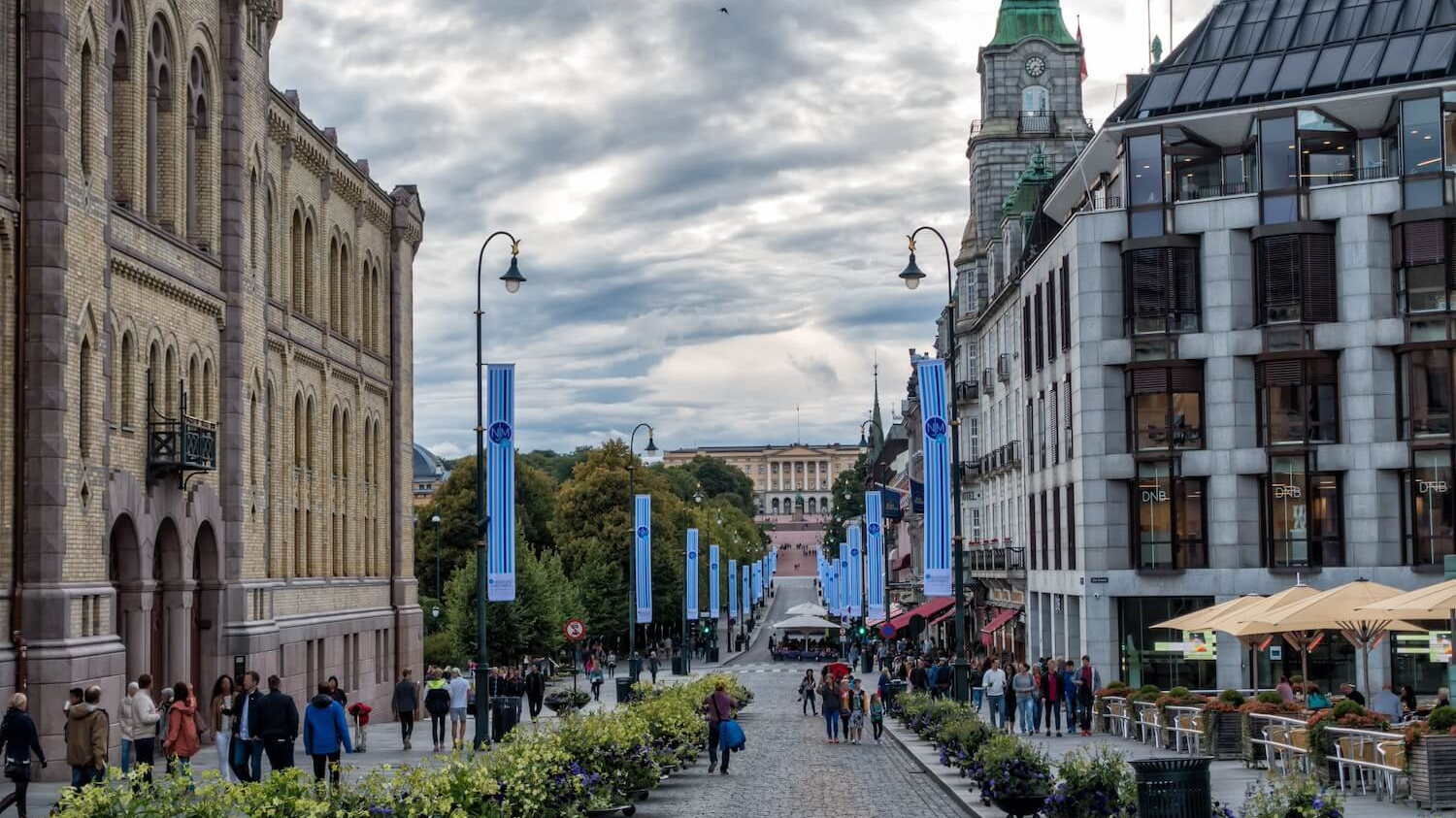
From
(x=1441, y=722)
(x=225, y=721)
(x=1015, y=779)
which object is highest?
(x=1441, y=722)

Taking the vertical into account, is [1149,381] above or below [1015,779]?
above

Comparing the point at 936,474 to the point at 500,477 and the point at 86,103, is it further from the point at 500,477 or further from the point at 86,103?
the point at 86,103

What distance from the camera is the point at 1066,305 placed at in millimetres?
52500

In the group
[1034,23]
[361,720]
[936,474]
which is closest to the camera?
[361,720]

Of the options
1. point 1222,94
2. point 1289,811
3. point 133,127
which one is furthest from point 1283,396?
point 1289,811

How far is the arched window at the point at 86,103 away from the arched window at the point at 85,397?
2.76 meters

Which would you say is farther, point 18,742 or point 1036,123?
point 1036,123

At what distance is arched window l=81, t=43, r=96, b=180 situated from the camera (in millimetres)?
29000

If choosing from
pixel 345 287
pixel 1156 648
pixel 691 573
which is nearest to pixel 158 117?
pixel 345 287

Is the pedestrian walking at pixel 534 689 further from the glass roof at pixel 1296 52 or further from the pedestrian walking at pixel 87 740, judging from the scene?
the pedestrian walking at pixel 87 740

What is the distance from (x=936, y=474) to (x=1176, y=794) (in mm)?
29057

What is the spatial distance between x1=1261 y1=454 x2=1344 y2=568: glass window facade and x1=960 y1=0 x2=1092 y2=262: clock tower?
33800 millimetres

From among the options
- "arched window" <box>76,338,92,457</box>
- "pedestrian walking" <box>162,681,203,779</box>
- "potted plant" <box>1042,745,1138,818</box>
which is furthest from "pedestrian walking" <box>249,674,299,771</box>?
"potted plant" <box>1042,745,1138,818</box>

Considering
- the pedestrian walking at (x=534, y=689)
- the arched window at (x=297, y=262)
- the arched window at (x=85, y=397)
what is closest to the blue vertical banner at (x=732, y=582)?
the pedestrian walking at (x=534, y=689)
